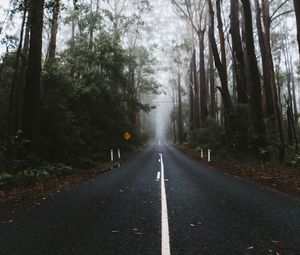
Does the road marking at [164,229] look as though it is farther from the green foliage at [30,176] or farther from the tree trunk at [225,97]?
the tree trunk at [225,97]

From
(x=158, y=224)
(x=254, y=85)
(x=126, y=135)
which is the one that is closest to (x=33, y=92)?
(x=158, y=224)

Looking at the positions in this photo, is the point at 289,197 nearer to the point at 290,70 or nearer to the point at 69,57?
the point at 69,57

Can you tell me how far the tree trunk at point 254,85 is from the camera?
Result: 17.3m

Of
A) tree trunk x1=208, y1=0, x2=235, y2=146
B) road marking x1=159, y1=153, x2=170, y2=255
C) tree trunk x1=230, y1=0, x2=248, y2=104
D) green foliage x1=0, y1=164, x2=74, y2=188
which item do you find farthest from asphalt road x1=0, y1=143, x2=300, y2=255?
tree trunk x1=208, y1=0, x2=235, y2=146

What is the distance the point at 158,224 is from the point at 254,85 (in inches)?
513

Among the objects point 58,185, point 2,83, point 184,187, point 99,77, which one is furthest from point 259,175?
point 99,77

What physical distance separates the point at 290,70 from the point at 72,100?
46563mm

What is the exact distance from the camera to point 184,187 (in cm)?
1141

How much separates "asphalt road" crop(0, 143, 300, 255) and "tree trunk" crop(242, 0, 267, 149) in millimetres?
8365

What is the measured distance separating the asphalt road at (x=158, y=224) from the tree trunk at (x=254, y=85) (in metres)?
8.37

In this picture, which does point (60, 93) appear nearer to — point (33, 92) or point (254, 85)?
point (33, 92)

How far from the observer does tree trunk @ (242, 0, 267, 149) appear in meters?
17.3

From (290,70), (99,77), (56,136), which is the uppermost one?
(290,70)

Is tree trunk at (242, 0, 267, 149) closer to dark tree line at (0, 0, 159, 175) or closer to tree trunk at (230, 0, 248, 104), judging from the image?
tree trunk at (230, 0, 248, 104)
